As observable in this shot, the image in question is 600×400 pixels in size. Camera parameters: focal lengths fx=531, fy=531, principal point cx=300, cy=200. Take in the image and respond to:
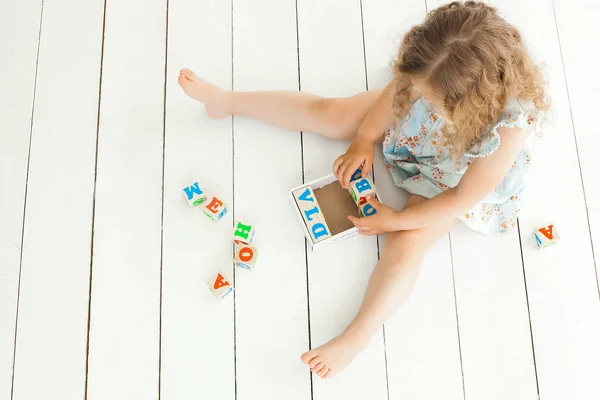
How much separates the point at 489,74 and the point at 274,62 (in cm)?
69

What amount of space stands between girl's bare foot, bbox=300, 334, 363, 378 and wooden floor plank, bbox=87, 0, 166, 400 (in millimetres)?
357

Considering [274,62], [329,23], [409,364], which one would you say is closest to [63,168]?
[274,62]

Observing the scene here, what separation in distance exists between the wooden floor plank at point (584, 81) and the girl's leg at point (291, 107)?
0.54 metres

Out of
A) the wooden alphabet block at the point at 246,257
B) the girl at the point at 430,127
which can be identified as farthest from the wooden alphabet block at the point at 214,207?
the girl at the point at 430,127

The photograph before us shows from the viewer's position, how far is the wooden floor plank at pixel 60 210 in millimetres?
1213

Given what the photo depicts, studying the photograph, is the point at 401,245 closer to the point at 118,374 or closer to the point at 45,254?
the point at 118,374

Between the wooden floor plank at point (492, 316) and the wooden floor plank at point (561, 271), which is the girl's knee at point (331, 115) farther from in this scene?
the wooden floor plank at point (561, 271)

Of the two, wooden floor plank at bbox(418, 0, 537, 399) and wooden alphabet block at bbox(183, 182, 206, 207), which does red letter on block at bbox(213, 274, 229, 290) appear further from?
wooden floor plank at bbox(418, 0, 537, 399)

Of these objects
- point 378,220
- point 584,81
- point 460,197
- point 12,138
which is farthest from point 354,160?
point 12,138

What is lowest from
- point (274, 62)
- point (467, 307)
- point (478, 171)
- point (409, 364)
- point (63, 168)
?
point (409, 364)

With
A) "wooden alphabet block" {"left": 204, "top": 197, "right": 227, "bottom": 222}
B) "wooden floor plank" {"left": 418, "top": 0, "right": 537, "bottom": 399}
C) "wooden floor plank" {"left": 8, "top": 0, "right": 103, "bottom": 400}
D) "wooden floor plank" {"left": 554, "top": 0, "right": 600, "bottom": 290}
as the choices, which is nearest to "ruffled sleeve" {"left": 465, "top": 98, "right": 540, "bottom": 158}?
"wooden floor plank" {"left": 418, "top": 0, "right": 537, "bottom": 399}

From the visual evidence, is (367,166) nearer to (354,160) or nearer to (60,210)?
(354,160)

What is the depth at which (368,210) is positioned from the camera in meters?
1.21

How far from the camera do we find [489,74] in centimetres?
85
